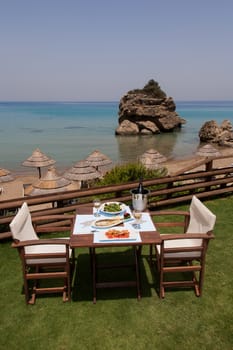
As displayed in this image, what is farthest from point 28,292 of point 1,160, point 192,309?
point 1,160

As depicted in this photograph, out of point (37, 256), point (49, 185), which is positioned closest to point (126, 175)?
point (49, 185)

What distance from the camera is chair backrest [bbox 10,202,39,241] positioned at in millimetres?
3262

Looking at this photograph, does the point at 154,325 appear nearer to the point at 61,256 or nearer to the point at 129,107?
the point at 61,256

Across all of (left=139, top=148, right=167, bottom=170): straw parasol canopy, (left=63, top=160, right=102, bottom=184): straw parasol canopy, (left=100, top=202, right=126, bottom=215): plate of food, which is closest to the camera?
(left=100, top=202, right=126, bottom=215): plate of food

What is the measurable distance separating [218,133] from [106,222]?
35817 mm

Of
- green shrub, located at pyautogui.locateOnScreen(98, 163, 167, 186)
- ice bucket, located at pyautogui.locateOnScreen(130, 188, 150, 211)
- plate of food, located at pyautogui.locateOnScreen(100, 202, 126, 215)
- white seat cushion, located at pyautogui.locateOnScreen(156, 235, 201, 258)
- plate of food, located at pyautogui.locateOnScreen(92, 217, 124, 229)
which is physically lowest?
green shrub, located at pyautogui.locateOnScreen(98, 163, 167, 186)

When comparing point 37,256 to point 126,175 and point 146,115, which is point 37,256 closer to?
point 126,175

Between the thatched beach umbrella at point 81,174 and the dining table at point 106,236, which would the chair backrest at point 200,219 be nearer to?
the dining table at point 106,236

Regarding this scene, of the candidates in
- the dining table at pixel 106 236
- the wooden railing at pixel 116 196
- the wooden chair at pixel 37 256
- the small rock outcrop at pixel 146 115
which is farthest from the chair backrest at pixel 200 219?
the small rock outcrop at pixel 146 115

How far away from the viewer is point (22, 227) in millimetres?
3557

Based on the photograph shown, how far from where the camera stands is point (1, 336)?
3.05 meters

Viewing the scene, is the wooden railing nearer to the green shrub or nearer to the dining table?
the dining table

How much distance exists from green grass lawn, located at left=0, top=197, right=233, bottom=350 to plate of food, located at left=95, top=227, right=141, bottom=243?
0.96m

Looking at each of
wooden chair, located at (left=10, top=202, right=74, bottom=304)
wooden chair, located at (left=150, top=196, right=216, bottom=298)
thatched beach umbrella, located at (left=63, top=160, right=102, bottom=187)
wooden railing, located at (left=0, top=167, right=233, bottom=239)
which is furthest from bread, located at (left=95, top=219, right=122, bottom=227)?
thatched beach umbrella, located at (left=63, top=160, right=102, bottom=187)
